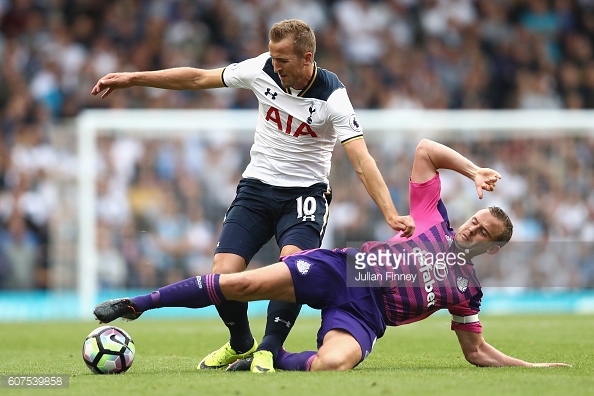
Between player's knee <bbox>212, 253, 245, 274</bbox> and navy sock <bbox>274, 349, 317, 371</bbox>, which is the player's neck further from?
navy sock <bbox>274, 349, 317, 371</bbox>

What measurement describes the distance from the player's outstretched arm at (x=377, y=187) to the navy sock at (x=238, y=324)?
4.44 ft

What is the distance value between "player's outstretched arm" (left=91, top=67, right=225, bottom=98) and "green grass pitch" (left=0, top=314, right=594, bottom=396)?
219 cm

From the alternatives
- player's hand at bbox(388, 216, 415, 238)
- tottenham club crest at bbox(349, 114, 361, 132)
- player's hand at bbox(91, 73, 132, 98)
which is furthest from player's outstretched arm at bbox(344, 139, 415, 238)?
player's hand at bbox(91, 73, 132, 98)

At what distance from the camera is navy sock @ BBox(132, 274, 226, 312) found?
6754mm

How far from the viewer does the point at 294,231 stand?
7.64 meters

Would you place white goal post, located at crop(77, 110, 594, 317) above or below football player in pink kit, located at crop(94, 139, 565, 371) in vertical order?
above

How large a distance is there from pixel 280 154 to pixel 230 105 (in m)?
10.3

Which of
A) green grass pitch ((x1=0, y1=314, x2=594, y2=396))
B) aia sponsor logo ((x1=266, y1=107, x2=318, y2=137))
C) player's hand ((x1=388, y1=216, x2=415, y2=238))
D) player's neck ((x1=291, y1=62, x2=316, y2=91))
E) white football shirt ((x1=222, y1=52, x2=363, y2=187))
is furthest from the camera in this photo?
aia sponsor logo ((x1=266, y1=107, x2=318, y2=137))

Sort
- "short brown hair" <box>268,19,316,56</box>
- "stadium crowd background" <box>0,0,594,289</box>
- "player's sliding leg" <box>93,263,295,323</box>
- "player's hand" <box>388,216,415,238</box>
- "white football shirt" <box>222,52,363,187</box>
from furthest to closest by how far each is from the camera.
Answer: "stadium crowd background" <box>0,0,594,289</box>
"white football shirt" <box>222,52,363,187</box>
"short brown hair" <box>268,19,316,56</box>
"player's hand" <box>388,216,415,238</box>
"player's sliding leg" <box>93,263,295,323</box>

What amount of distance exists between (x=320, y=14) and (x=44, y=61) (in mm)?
5779

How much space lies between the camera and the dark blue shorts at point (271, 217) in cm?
769

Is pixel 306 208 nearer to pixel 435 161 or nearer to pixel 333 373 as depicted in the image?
pixel 435 161

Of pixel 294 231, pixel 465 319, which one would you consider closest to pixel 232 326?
pixel 294 231

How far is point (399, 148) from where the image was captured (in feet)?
53.2
